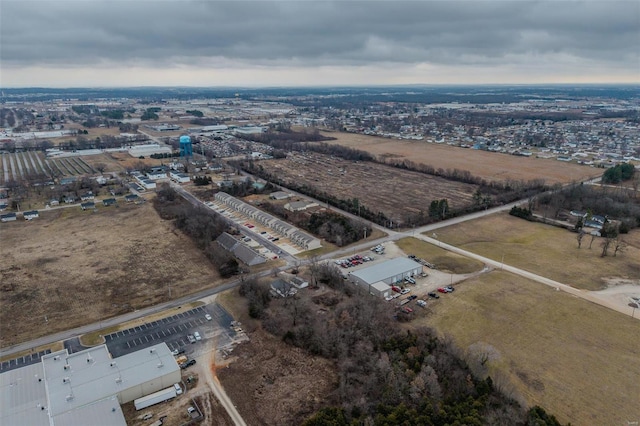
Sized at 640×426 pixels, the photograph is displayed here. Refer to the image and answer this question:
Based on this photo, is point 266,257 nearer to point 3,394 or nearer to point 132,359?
point 132,359

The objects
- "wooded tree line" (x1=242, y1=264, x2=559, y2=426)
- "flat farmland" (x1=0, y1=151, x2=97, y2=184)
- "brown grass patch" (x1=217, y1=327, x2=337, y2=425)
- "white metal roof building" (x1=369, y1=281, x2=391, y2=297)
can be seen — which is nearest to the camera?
"wooded tree line" (x1=242, y1=264, x2=559, y2=426)

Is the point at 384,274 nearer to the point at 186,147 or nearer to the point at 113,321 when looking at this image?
the point at 113,321

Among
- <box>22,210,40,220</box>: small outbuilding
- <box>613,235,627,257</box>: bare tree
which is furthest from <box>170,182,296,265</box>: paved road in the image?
<box>613,235,627,257</box>: bare tree

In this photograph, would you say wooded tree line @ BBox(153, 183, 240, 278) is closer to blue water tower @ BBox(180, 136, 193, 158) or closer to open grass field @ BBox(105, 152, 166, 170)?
open grass field @ BBox(105, 152, 166, 170)

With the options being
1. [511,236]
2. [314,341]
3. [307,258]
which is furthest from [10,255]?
[511,236]

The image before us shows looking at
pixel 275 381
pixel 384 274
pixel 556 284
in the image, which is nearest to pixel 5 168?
pixel 384 274

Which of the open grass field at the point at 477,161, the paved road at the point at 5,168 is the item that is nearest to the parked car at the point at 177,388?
the open grass field at the point at 477,161

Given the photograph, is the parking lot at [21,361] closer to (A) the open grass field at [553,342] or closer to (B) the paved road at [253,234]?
(B) the paved road at [253,234]
